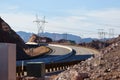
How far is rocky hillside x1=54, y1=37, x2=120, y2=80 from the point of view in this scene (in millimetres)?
20016

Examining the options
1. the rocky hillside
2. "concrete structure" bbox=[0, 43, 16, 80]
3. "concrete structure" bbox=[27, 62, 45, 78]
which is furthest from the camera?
"concrete structure" bbox=[27, 62, 45, 78]

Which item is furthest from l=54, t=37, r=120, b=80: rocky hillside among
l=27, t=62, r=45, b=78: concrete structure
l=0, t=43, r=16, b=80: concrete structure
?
l=27, t=62, r=45, b=78: concrete structure

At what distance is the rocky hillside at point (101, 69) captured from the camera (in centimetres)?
2002

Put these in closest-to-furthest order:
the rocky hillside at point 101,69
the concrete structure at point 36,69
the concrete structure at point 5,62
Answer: the concrete structure at point 5,62 < the rocky hillside at point 101,69 < the concrete structure at point 36,69

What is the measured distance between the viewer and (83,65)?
23.9m

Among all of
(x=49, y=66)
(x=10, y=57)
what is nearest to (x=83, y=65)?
(x=10, y=57)

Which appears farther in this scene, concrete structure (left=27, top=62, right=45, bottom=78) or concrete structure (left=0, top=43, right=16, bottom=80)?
concrete structure (left=27, top=62, right=45, bottom=78)

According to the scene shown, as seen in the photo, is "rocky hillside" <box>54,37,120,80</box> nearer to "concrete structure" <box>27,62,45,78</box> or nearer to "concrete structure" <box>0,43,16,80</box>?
"concrete structure" <box>0,43,16,80</box>

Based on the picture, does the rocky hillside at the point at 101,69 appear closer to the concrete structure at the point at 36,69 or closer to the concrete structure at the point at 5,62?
the concrete structure at the point at 5,62

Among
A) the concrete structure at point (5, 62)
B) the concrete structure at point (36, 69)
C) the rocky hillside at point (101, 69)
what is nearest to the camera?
the concrete structure at point (5, 62)

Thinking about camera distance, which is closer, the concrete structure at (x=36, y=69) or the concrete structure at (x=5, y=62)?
the concrete structure at (x=5, y=62)

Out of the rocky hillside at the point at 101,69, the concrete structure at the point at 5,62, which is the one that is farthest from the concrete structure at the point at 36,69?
the concrete structure at the point at 5,62

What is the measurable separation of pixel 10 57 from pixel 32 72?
1673 centimetres

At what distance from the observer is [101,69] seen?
71.2ft
